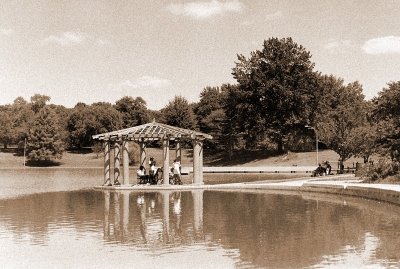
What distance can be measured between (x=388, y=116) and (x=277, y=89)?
51.1 ft

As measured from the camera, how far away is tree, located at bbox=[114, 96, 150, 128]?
113 metres

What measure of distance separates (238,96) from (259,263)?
67344 mm

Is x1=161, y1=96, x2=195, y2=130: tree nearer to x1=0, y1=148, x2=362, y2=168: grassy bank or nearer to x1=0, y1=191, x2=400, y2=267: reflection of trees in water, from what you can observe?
x1=0, y1=148, x2=362, y2=168: grassy bank

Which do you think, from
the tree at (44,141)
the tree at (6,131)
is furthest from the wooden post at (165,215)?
the tree at (6,131)

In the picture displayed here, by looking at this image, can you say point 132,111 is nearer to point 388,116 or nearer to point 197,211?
point 388,116

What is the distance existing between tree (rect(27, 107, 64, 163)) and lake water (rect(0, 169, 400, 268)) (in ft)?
207

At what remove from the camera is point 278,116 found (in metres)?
76.5

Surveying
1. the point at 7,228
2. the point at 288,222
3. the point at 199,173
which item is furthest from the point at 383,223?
the point at 199,173

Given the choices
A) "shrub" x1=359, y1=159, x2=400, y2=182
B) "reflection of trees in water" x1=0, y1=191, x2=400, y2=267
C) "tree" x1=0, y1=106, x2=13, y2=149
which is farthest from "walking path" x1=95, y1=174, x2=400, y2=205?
"tree" x1=0, y1=106, x2=13, y2=149

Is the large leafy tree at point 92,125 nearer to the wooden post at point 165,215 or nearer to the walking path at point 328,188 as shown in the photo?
the walking path at point 328,188

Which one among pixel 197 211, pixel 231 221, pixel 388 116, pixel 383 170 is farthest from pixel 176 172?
pixel 388 116

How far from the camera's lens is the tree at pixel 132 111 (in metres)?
113

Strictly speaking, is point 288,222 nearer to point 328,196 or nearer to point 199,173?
point 328,196

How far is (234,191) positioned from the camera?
2989 centimetres
